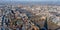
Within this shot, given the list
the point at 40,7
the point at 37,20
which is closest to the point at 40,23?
the point at 37,20

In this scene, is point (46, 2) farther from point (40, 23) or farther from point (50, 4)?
point (40, 23)

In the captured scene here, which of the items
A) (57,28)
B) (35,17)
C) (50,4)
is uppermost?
(50,4)

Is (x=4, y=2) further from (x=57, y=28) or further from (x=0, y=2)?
(x=57, y=28)

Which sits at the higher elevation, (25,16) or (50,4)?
(50,4)

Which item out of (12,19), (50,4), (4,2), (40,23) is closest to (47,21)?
(40,23)

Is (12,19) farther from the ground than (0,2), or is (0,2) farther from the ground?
(0,2)

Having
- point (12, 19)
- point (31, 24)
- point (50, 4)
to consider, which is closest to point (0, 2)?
point (12, 19)

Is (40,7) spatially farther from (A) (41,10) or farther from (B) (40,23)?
(B) (40,23)
